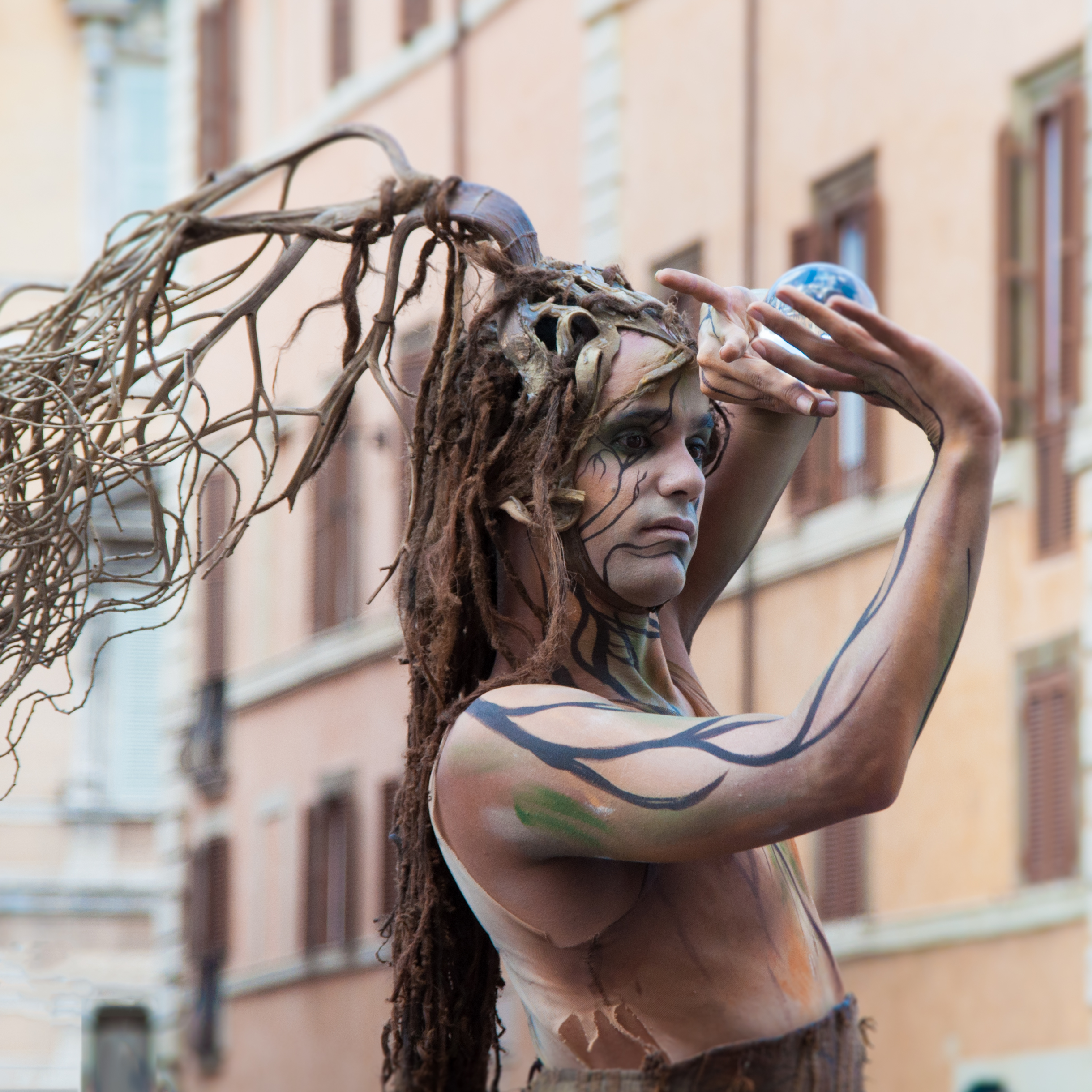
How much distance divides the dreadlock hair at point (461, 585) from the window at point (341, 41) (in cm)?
1688

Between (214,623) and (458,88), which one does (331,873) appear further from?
(458,88)

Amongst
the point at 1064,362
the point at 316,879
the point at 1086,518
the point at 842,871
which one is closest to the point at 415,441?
the point at 1086,518

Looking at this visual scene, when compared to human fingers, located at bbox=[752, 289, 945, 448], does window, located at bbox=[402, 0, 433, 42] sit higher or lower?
higher

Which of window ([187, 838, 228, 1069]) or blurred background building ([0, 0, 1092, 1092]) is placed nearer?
blurred background building ([0, 0, 1092, 1092])

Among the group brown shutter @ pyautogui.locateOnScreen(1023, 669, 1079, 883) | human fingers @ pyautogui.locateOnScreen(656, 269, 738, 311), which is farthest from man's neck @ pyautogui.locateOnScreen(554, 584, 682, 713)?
brown shutter @ pyautogui.locateOnScreen(1023, 669, 1079, 883)

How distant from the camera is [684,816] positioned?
2926 mm

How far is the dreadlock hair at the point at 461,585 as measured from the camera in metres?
3.25

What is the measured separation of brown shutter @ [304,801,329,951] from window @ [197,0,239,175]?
5635mm

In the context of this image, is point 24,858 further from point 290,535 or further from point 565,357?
point 565,357

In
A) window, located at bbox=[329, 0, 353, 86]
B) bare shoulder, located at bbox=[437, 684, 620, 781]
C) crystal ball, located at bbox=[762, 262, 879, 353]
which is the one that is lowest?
bare shoulder, located at bbox=[437, 684, 620, 781]

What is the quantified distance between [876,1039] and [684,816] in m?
10.6

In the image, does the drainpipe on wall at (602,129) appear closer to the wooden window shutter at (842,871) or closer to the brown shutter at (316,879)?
the wooden window shutter at (842,871)

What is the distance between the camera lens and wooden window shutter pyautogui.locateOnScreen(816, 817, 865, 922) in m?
13.4

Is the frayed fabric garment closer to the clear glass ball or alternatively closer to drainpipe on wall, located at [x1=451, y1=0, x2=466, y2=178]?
the clear glass ball
